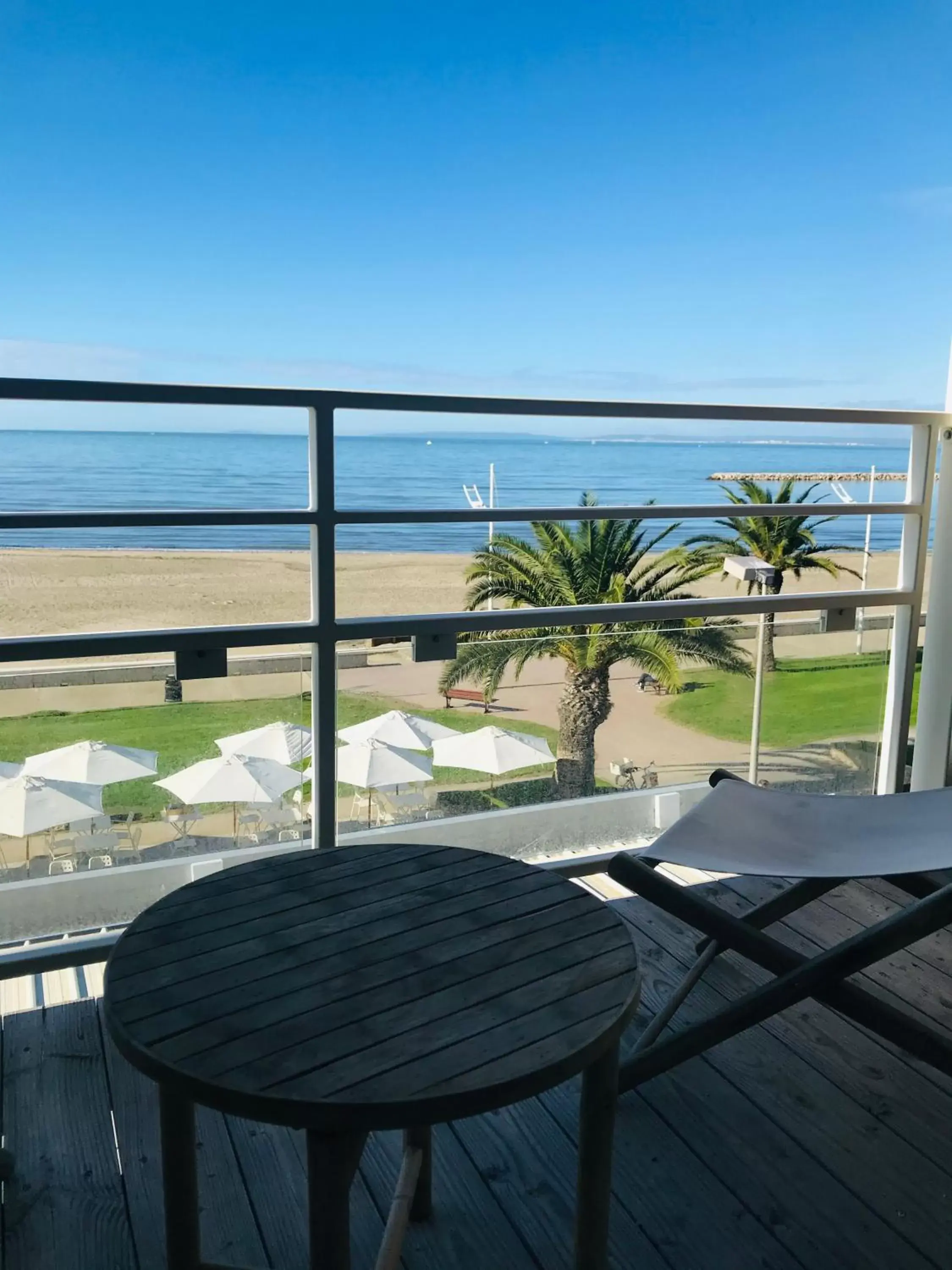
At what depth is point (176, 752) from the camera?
3266 mm

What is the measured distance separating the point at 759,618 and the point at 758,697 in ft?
4.01

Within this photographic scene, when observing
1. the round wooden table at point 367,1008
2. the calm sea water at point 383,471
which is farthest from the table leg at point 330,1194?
the calm sea water at point 383,471

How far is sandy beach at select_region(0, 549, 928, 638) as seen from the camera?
59.7 feet

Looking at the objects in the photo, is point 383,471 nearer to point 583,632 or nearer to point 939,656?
point 583,632

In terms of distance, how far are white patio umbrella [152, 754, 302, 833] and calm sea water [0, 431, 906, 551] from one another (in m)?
16.9

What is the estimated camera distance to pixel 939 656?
10.2 feet

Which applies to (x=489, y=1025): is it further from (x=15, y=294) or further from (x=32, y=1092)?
(x=15, y=294)

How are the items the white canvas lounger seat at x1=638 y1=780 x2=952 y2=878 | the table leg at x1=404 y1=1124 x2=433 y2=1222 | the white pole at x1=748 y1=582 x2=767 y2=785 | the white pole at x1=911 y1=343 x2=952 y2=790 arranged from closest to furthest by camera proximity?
the table leg at x1=404 y1=1124 x2=433 y2=1222 → the white canvas lounger seat at x1=638 y1=780 x2=952 y2=878 → the white pole at x1=911 y1=343 x2=952 y2=790 → the white pole at x1=748 y1=582 x2=767 y2=785

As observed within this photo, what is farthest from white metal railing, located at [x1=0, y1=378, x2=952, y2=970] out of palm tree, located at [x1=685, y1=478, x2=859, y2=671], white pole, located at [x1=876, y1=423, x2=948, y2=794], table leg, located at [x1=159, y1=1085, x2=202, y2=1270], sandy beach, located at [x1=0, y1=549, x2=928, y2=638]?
sandy beach, located at [x1=0, y1=549, x2=928, y2=638]

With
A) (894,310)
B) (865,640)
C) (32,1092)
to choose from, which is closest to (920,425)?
(865,640)

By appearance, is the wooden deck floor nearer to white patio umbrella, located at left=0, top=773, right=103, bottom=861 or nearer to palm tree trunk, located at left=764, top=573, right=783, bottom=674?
white patio umbrella, located at left=0, top=773, right=103, bottom=861

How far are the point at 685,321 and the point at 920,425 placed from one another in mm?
37603

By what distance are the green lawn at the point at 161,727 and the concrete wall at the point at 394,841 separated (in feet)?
1.01

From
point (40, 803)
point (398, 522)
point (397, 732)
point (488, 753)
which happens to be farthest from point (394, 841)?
point (488, 753)
